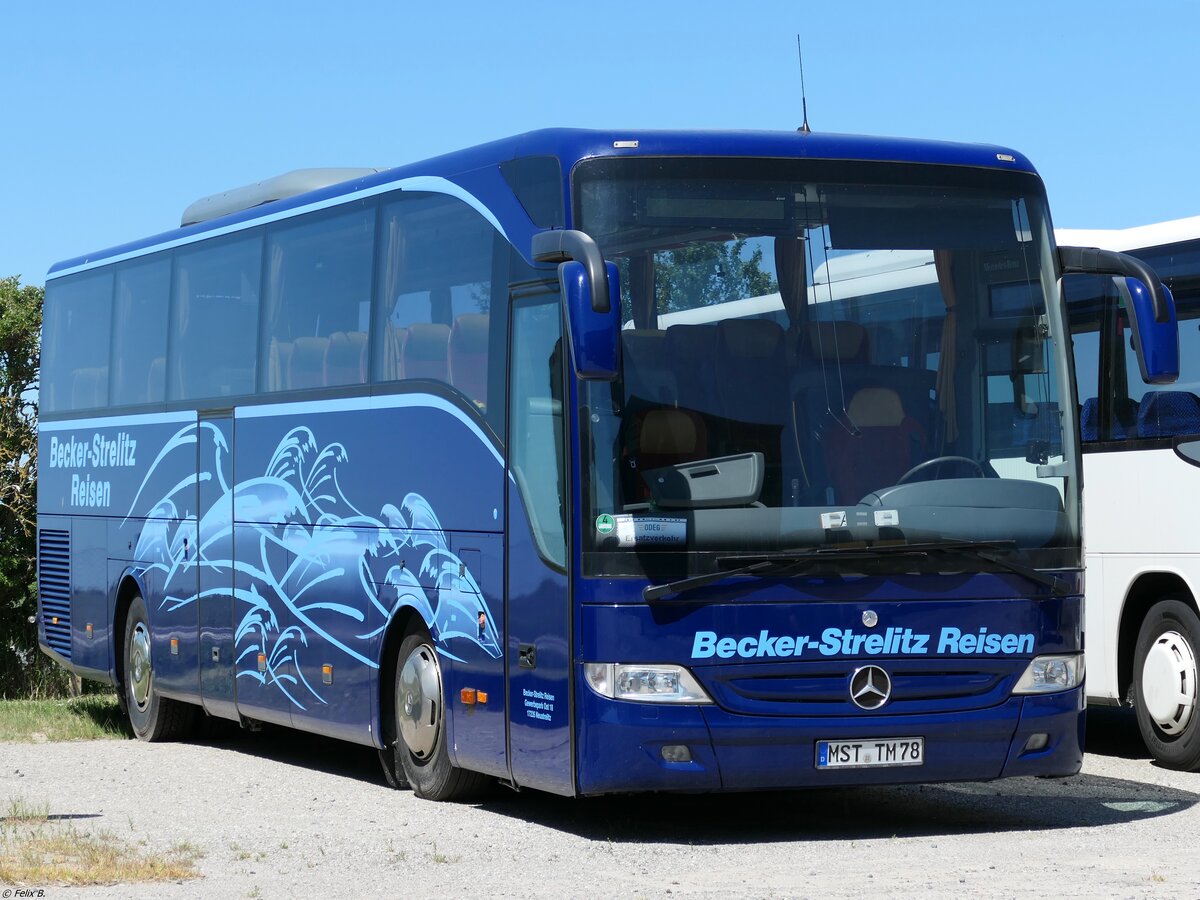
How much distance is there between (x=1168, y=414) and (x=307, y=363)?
5744 millimetres

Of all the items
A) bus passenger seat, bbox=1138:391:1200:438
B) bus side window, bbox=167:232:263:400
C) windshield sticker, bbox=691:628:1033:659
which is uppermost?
bus side window, bbox=167:232:263:400

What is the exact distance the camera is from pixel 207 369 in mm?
15750

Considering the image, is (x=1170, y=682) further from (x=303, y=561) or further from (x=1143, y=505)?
(x=303, y=561)

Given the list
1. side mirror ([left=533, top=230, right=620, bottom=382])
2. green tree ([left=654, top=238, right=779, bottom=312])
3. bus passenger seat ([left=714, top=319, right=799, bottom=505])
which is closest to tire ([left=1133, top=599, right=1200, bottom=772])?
bus passenger seat ([left=714, top=319, right=799, bottom=505])

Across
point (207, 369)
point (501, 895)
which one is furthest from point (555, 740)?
point (207, 369)

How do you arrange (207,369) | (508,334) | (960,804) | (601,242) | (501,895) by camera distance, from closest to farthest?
1. (501,895)
2. (601,242)
3. (508,334)
4. (960,804)
5. (207,369)

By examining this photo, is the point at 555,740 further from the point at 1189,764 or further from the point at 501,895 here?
the point at 1189,764

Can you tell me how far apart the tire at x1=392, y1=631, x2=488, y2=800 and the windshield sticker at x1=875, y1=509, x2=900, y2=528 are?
2.94 m

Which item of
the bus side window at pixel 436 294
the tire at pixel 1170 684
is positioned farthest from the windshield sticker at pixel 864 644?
the tire at pixel 1170 684

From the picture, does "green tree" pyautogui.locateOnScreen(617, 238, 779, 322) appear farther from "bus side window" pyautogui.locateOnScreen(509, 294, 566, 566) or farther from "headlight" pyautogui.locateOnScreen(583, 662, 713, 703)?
"headlight" pyautogui.locateOnScreen(583, 662, 713, 703)

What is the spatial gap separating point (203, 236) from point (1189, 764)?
27.0 ft

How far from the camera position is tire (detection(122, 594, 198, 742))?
17.2 metres

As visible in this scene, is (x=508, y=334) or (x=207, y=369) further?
(x=207, y=369)

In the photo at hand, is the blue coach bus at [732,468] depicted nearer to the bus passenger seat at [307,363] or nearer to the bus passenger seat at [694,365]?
the bus passenger seat at [694,365]
